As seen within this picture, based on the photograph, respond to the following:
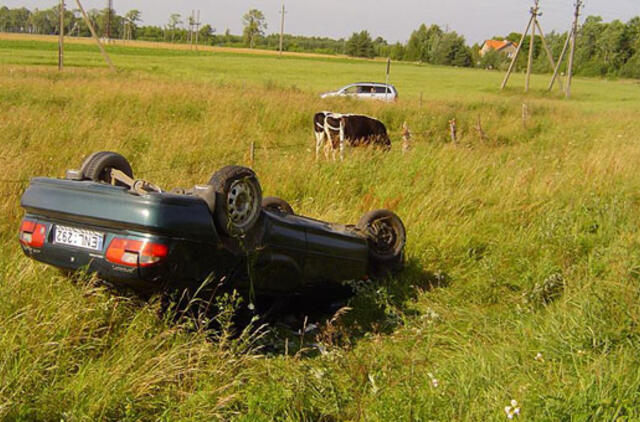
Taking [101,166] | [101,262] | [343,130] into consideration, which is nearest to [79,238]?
[101,262]

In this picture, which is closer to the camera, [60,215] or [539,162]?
[60,215]

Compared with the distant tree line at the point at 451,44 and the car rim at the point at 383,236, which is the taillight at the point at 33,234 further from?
the distant tree line at the point at 451,44

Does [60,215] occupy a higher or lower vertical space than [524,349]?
higher

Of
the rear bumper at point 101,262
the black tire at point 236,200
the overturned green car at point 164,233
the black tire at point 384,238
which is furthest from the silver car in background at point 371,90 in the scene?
the rear bumper at point 101,262

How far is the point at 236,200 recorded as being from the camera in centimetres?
463

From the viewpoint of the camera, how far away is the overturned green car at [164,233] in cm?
399

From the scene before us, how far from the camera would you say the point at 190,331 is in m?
4.48

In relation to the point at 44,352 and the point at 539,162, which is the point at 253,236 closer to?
the point at 44,352

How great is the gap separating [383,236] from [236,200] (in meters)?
2.49

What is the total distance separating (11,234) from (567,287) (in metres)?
4.85

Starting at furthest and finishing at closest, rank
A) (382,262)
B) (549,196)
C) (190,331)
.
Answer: (549,196), (382,262), (190,331)

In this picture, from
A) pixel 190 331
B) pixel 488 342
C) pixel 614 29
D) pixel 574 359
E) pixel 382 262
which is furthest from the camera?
pixel 614 29

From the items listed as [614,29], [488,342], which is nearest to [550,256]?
[488,342]

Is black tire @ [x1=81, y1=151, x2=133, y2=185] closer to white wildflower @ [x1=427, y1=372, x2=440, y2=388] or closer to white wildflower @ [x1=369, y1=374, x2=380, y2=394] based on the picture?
white wildflower @ [x1=369, y1=374, x2=380, y2=394]
